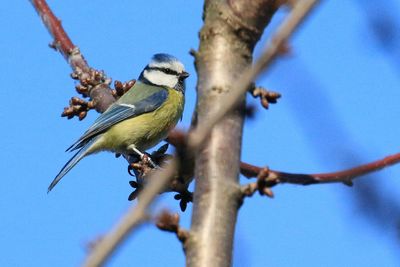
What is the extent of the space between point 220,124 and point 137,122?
4.42 metres

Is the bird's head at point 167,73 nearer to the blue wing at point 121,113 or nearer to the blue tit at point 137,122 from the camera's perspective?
the blue tit at point 137,122

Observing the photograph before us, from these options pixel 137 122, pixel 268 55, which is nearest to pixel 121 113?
pixel 137 122

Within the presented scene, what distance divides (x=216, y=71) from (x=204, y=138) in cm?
80

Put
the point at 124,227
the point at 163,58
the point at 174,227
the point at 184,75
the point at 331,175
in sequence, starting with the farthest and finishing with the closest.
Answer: the point at 163,58
the point at 184,75
the point at 331,175
the point at 174,227
the point at 124,227

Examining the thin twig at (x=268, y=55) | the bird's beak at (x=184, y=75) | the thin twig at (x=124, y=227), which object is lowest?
the thin twig at (x=124, y=227)

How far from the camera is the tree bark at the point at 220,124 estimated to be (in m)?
1.27

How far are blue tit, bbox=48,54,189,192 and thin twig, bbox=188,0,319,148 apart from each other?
447cm

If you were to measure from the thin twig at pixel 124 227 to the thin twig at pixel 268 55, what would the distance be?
0.20 feet

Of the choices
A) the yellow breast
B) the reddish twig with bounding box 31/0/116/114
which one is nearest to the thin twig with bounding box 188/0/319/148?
the reddish twig with bounding box 31/0/116/114

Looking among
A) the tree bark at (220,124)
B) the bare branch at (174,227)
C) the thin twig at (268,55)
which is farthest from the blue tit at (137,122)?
the thin twig at (268,55)

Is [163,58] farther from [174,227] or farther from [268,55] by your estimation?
[268,55]

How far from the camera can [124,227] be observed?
697 millimetres

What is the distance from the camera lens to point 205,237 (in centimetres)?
127

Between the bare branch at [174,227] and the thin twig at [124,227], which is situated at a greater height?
the bare branch at [174,227]
